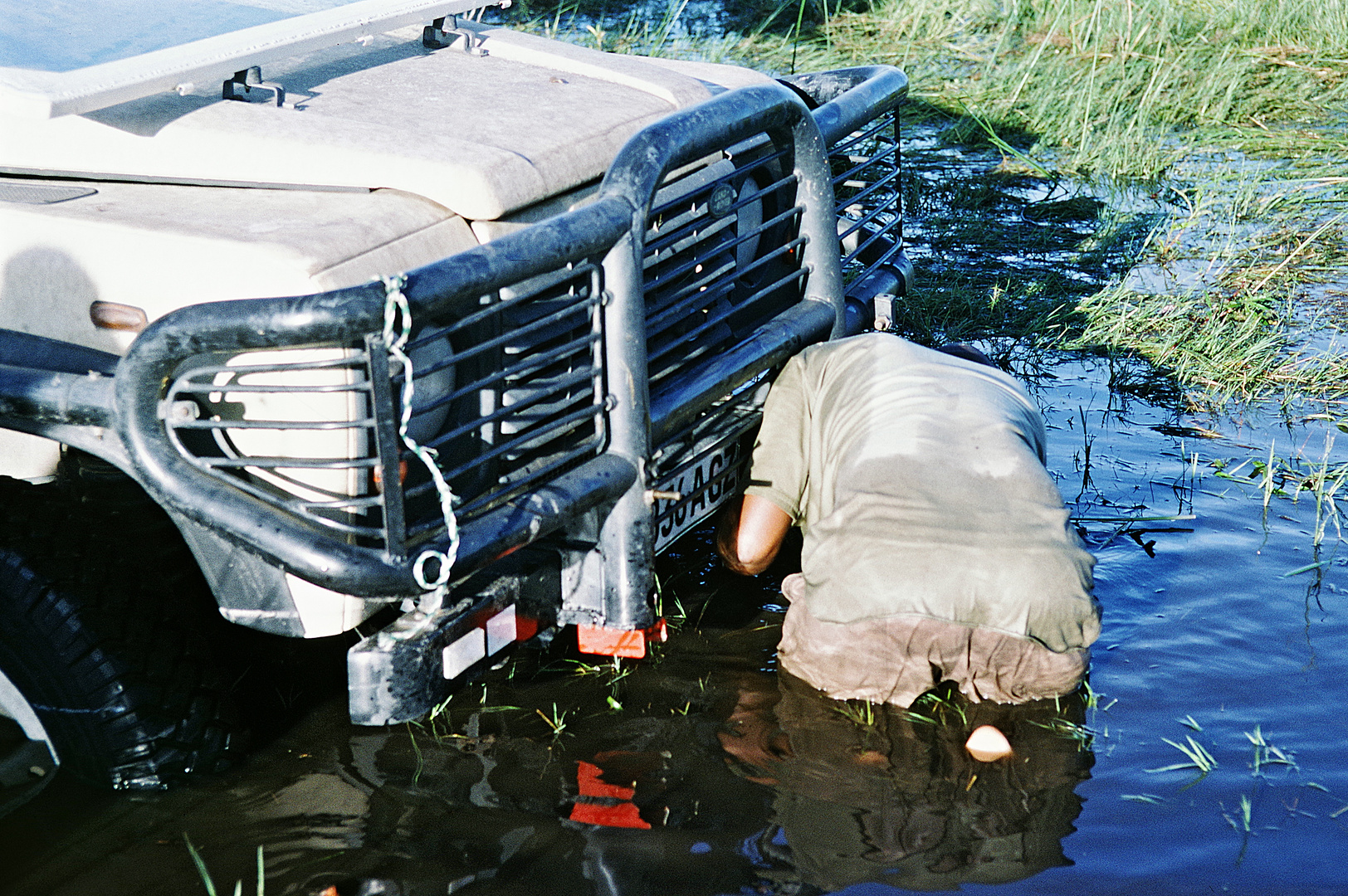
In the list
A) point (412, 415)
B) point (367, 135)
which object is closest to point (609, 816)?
point (412, 415)

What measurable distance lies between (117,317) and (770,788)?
1.57 meters

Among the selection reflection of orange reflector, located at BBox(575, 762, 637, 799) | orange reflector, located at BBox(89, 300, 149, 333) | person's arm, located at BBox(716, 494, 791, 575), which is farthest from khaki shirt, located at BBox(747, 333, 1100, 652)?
orange reflector, located at BBox(89, 300, 149, 333)

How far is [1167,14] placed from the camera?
8.49 m

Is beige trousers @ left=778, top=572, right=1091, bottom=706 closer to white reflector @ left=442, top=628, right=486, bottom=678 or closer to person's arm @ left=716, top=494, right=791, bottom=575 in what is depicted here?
person's arm @ left=716, top=494, right=791, bottom=575

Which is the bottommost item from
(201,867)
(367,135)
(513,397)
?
(201,867)

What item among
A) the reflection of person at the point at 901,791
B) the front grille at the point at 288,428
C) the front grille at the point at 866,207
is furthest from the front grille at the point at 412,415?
the front grille at the point at 866,207

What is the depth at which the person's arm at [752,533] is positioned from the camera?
336 cm

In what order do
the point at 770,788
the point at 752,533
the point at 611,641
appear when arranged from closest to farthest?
the point at 770,788, the point at 611,641, the point at 752,533

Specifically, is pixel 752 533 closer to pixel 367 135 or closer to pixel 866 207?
pixel 367 135

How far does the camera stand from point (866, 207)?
4434mm

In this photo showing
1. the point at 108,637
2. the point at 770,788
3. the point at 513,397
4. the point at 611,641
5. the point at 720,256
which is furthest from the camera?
the point at 720,256

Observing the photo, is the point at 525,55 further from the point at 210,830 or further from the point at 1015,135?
the point at 1015,135

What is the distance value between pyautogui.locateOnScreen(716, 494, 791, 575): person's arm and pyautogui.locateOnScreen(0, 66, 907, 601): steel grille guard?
1.18 feet

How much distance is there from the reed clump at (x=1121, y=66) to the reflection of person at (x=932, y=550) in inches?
179
